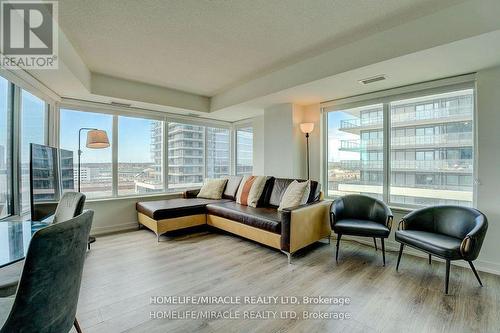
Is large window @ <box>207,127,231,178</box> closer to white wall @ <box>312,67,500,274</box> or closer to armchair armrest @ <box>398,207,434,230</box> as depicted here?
armchair armrest @ <box>398,207,434,230</box>

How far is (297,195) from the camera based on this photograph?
3.36m

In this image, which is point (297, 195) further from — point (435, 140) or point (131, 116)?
point (131, 116)

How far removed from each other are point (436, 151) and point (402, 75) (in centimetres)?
115

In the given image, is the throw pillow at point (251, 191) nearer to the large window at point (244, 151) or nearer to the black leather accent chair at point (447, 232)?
the large window at point (244, 151)

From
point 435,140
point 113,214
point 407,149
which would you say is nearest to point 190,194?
point 113,214

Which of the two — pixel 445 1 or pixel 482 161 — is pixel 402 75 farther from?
pixel 482 161

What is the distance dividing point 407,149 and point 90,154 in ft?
17.0

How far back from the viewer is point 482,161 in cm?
268

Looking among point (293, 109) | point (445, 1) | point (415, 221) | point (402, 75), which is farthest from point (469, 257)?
point (293, 109)

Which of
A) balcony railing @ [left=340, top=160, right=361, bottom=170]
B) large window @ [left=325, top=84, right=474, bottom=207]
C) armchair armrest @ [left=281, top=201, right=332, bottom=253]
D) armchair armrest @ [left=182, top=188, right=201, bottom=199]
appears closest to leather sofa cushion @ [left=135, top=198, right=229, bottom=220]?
armchair armrest @ [left=182, top=188, right=201, bottom=199]

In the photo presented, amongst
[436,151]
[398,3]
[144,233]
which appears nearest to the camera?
[398,3]

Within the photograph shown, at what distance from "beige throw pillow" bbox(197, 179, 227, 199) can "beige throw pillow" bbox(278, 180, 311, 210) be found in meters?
1.72

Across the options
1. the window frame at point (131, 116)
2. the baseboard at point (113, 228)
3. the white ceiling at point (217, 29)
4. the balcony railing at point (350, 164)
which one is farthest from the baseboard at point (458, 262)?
the baseboard at point (113, 228)

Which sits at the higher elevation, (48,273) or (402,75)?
(402,75)
